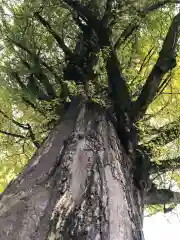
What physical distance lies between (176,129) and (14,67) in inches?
92.6

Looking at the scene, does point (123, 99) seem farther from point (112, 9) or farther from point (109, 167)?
point (112, 9)

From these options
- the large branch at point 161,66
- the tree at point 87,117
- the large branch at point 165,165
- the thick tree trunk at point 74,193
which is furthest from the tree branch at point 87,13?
the large branch at point 165,165

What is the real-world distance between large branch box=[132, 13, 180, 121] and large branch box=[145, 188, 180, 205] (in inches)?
40.6

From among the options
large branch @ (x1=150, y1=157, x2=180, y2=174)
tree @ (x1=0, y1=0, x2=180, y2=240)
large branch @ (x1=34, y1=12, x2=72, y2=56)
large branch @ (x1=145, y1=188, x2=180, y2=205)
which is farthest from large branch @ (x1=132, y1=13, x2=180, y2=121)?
large branch @ (x1=34, y1=12, x2=72, y2=56)

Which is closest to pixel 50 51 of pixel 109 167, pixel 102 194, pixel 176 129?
pixel 176 129

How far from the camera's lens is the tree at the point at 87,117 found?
1.88m

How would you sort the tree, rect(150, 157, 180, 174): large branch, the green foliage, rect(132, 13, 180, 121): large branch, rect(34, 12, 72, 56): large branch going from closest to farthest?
the tree → rect(132, 13, 180, 121): large branch → rect(150, 157, 180, 174): large branch → the green foliage → rect(34, 12, 72, 56): large branch

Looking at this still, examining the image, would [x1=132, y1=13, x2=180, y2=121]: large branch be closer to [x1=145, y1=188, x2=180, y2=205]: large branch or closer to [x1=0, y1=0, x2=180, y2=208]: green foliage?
[x1=0, y1=0, x2=180, y2=208]: green foliage

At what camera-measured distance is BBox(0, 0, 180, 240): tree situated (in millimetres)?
1880

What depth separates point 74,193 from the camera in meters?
1.99

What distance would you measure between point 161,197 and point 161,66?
167cm

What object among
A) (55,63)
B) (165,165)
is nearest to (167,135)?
(165,165)

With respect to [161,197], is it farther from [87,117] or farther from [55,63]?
[55,63]

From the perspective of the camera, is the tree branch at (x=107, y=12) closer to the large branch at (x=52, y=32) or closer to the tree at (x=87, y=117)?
the tree at (x=87, y=117)
